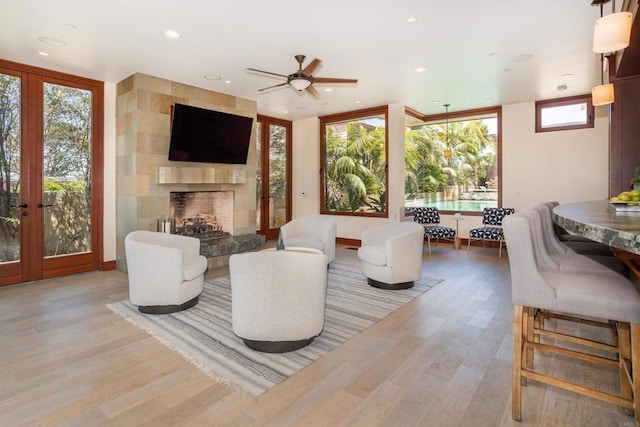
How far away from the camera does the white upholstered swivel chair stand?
252 cm

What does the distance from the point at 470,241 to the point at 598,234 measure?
658 centimetres

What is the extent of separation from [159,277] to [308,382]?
1.85 metres

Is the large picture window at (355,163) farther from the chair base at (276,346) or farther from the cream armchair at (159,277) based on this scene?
the chair base at (276,346)

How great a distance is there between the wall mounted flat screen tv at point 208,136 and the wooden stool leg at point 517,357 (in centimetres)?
492

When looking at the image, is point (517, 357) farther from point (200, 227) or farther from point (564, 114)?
point (564, 114)

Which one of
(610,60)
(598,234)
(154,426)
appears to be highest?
(610,60)

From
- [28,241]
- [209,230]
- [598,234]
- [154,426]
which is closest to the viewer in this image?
[598,234]

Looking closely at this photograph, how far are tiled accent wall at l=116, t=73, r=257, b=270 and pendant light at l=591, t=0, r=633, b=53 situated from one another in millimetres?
5051

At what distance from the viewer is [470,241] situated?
7.37m

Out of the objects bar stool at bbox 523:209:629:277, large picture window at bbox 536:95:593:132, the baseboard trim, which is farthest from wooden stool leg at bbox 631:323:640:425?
large picture window at bbox 536:95:593:132

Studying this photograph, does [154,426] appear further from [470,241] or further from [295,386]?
[470,241]

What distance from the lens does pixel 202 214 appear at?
6148mm

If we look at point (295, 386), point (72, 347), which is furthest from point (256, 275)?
point (72, 347)

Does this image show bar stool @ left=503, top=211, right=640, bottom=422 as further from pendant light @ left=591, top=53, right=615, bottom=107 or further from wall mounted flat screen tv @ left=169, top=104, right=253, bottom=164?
wall mounted flat screen tv @ left=169, top=104, right=253, bottom=164
